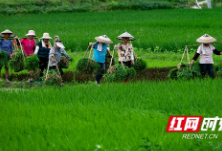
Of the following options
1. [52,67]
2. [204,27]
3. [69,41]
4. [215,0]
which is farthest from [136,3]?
[52,67]

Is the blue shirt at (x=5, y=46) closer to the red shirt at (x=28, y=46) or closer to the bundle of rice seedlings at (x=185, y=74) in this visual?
the red shirt at (x=28, y=46)

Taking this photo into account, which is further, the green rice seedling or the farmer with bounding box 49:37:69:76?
the farmer with bounding box 49:37:69:76

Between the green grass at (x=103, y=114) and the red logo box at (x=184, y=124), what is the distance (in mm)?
118

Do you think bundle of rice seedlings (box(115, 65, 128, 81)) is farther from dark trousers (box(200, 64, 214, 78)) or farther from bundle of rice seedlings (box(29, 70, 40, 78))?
bundle of rice seedlings (box(29, 70, 40, 78))

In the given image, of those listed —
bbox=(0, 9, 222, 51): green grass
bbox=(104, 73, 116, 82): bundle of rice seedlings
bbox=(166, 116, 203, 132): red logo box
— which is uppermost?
bbox=(166, 116, 203, 132): red logo box

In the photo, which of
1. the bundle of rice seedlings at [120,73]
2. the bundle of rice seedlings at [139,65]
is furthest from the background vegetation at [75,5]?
the bundle of rice seedlings at [120,73]

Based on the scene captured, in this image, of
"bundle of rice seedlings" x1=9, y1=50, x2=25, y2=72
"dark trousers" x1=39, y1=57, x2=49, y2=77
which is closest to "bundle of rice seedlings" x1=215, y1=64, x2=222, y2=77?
"dark trousers" x1=39, y1=57, x2=49, y2=77

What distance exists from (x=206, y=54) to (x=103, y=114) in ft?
13.8

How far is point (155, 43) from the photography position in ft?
64.2

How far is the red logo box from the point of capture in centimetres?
713

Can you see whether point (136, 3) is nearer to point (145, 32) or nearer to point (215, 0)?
point (215, 0)

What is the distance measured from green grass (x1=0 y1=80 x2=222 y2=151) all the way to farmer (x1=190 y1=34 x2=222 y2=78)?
127 centimetres

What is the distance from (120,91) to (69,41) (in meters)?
11.2

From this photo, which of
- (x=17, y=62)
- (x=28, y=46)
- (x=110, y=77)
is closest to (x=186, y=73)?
(x=110, y=77)
